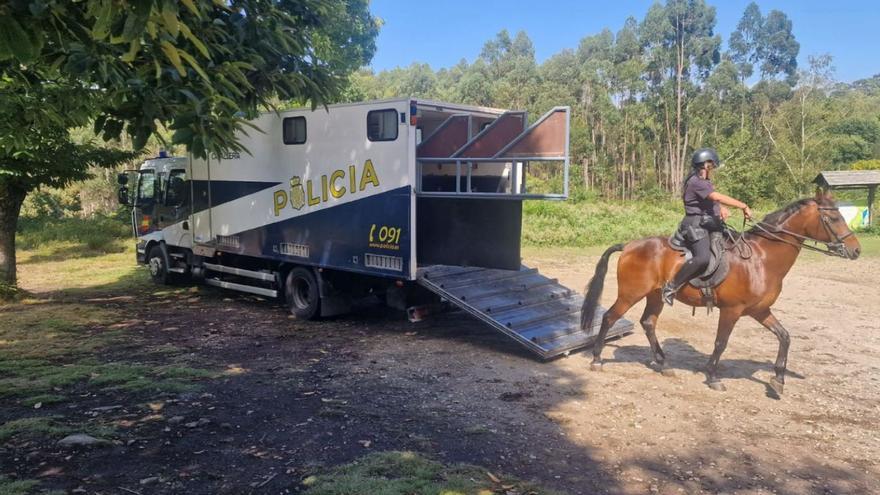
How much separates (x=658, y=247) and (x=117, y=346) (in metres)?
6.95

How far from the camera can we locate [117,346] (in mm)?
8367

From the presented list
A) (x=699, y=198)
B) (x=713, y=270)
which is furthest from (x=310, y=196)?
(x=713, y=270)

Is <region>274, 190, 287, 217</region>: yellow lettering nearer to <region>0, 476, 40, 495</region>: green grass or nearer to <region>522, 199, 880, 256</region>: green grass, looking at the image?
<region>0, 476, 40, 495</region>: green grass

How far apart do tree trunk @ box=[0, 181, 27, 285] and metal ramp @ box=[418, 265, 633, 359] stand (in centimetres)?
786

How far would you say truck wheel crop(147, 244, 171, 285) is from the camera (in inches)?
510

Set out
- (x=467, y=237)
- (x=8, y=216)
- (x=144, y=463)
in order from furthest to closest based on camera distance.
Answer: (x=8, y=216) < (x=467, y=237) < (x=144, y=463)

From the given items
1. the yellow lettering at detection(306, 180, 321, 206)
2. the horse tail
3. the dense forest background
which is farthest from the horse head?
the dense forest background

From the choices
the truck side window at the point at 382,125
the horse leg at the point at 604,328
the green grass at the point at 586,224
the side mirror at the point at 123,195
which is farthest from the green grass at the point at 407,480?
the green grass at the point at 586,224

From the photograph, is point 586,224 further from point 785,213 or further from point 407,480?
point 407,480

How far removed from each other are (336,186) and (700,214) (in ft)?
15.8

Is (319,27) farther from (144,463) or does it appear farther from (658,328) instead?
(658,328)

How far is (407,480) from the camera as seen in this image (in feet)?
14.3

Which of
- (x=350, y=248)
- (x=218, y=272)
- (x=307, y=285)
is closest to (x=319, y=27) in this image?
(x=350, y=248)

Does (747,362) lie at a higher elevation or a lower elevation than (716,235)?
lower
